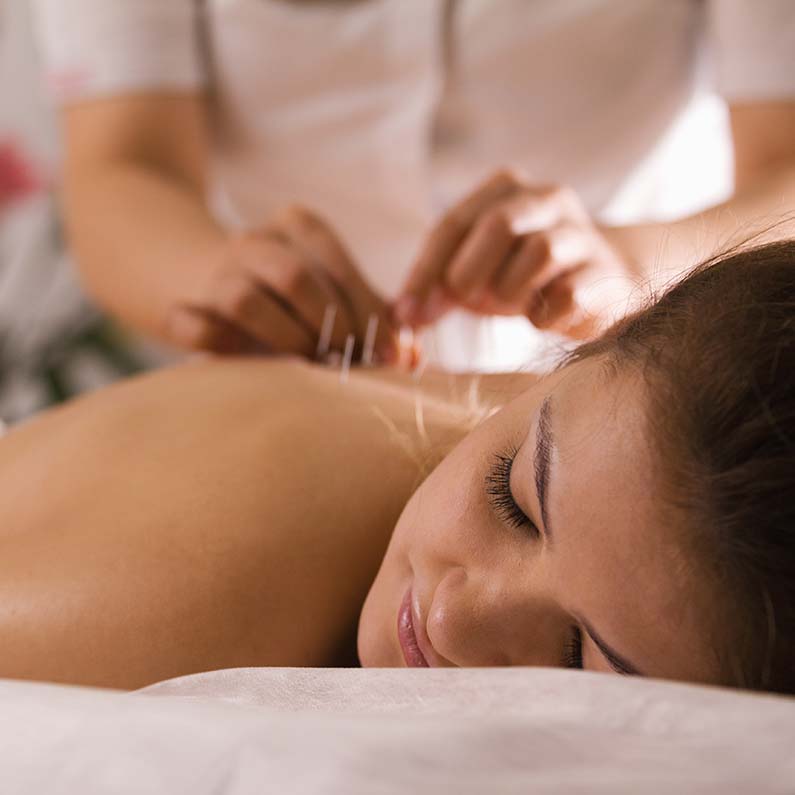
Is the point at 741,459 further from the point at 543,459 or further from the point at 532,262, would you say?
the point at 532,262

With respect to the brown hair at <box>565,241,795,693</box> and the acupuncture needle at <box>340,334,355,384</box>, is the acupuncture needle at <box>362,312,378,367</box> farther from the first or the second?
the brown hair at <box>565,241,795,693</box>

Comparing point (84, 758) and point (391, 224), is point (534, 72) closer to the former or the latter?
point (391, 224)

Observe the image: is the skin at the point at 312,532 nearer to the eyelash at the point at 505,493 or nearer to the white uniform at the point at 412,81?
the eyelash at the point at 505,493

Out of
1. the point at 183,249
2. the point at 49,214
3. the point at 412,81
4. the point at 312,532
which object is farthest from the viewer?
the point at 49,214

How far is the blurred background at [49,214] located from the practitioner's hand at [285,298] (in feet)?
1.27

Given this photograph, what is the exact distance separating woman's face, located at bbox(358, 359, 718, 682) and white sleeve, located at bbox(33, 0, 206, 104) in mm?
730

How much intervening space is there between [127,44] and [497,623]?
0.88 m

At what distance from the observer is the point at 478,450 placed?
2.04 ft

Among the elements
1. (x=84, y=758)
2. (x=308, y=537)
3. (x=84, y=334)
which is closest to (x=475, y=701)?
(x=84, y=758)

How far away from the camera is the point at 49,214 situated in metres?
1.38

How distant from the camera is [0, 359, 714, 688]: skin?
50cm

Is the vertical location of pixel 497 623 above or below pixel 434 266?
below

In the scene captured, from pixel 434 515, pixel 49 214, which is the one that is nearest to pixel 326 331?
pixel 434 515

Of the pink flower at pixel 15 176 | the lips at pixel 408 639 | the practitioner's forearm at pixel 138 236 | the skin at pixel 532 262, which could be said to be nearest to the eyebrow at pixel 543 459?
the lips at pixel 408 639
